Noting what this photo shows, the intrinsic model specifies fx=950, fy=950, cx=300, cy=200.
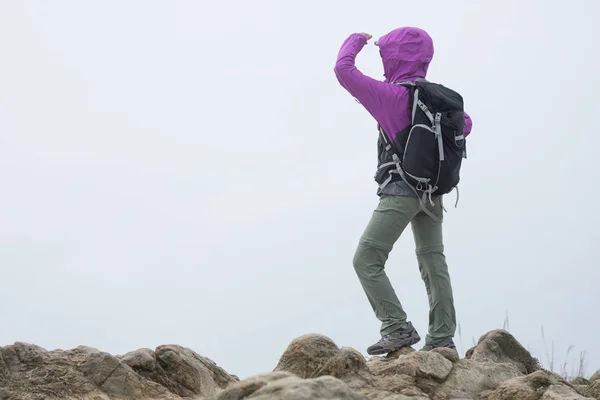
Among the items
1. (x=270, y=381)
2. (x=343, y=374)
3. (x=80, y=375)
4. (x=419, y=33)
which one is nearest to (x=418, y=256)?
(x=419, y=33)

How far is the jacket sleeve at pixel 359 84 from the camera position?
25.3 feet

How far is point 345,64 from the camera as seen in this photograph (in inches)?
306

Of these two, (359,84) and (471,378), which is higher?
(359,84)

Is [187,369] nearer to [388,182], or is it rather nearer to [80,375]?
[80,375]

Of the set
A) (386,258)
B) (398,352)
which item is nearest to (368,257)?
(386,258)

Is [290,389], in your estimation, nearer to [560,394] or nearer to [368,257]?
[560,394]

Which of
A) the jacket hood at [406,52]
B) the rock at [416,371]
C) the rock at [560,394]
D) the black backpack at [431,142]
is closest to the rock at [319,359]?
the rock at [416,371]

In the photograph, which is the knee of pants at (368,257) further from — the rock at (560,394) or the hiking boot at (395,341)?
the rock at (560,394)

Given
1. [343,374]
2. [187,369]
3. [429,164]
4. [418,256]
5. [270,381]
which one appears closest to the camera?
[270,381]

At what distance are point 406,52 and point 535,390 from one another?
3.35 m

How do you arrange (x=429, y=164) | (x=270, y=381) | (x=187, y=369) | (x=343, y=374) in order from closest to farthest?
(x=270, y=381) → (x=343, y=374) → (x=187, y=369) → (x=429, y=164)

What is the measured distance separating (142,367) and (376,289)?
2.25 m

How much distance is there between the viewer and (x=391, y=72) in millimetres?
8188

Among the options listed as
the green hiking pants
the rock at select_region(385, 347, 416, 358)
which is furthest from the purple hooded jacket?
the rock at select_region(385, 347, 416, 358)
